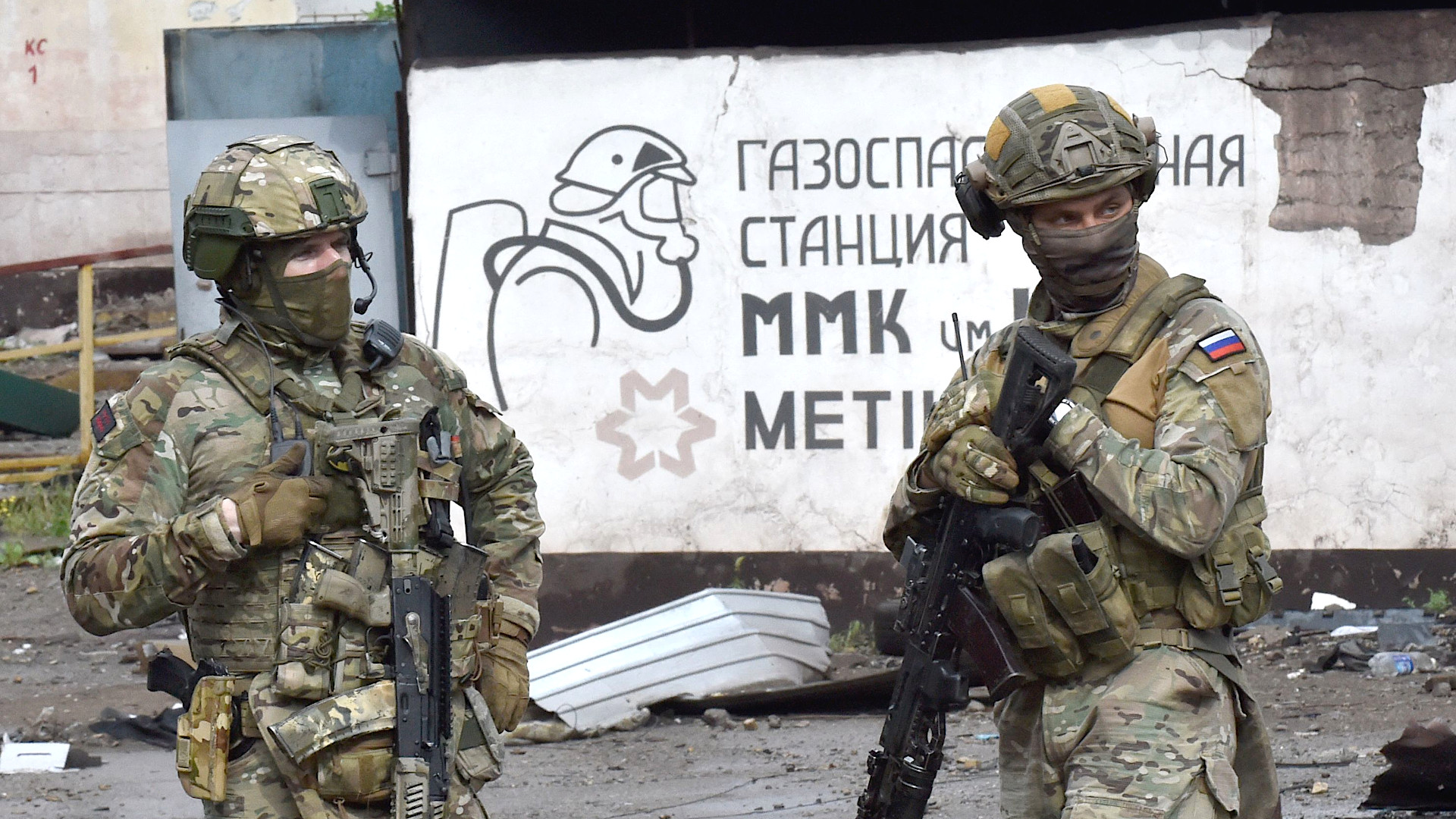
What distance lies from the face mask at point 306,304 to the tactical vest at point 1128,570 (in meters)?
1.30

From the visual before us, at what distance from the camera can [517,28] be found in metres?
8.10

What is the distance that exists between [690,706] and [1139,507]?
374 centimetres

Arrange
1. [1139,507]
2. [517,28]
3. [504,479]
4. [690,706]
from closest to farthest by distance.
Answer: [1139,507]
[504,479]
[690,706]
[517,28]

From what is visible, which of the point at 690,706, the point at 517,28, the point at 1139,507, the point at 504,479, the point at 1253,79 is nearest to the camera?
the point at 1139,507

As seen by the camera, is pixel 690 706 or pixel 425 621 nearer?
pixel 425 621

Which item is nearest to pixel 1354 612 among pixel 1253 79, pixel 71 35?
pixel 1253 79

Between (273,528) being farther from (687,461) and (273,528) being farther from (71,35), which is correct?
(71,35)

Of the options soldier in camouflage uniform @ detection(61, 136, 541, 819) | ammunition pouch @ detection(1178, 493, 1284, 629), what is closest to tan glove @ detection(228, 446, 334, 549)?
soldier in camouflage uniform @ detection(61, 136, 541, 819)

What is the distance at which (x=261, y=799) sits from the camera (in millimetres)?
2828

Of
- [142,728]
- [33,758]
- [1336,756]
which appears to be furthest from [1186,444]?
[142,728]

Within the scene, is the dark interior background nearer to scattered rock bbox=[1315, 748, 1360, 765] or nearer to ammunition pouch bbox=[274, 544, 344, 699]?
scattered rock bbox=[1315, 748, 1360, 765]

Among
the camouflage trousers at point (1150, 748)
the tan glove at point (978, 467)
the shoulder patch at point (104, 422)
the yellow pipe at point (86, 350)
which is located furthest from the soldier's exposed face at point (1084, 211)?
the yellow pipe at point (86, 350)

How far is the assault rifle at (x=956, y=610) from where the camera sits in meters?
2.85

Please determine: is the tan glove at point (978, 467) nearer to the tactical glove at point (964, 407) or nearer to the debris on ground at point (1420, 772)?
the tactical glove at point (964, 407)
